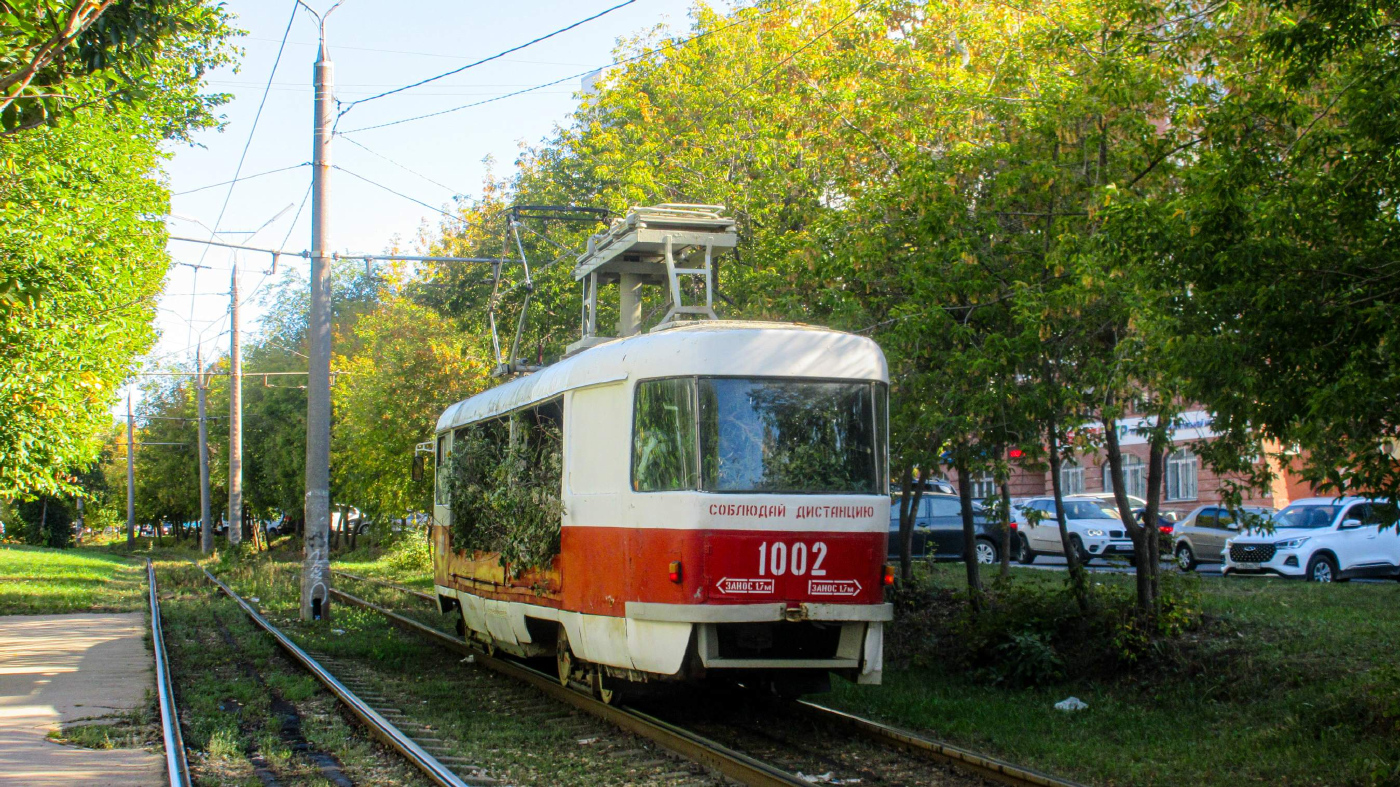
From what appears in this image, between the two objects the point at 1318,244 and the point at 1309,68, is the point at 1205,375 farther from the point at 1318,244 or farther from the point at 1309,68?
the point at 1309,68

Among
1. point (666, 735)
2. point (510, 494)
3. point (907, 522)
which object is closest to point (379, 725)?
point (666, 735)

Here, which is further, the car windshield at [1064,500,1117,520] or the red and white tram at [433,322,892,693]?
the car windshield at [1064,500,1117,520]

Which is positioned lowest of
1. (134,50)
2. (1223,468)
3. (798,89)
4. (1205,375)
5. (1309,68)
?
(1223,468)

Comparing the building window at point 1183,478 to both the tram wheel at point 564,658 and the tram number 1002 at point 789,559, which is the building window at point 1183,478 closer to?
the tram wheel at point 564,658

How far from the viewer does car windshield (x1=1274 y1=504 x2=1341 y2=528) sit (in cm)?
2070

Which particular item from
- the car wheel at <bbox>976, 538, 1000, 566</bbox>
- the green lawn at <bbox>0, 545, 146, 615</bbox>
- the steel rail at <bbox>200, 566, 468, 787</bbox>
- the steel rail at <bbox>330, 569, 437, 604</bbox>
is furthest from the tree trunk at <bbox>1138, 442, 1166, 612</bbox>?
the green lawn at <bbox>0, 545, 146, 615</bbox>

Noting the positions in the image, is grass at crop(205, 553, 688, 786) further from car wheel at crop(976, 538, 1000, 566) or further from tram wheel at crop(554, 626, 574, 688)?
car wheel at crop(976, 538, 1000, 566)

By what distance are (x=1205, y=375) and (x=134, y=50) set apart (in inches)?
318

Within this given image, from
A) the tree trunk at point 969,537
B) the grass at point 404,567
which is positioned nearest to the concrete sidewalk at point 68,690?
the grass at point 404,567

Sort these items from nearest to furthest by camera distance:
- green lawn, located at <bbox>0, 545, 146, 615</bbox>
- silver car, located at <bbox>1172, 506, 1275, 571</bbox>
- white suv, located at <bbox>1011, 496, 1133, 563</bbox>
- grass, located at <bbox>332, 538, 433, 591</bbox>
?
1. green lawn, located at <bbox>0, 545, 146, 615</bbox>
2. silver car, located at <bbox>1172, 506, 1275, 571</bbox>
3. white suv, located at <bbox>1011, 496, 1133, 563</bbox>
4. grass, located at <bbox>332, 538, 433, 591</bbox>

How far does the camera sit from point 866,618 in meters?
8.61

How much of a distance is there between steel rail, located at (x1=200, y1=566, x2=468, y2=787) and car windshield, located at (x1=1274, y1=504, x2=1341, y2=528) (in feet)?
52.3

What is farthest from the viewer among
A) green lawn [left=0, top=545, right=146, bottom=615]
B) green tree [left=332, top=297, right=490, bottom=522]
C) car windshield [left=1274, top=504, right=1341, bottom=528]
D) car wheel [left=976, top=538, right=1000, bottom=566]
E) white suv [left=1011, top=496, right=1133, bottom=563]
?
green tree [left=332, top=297, right=490, bottom=522]

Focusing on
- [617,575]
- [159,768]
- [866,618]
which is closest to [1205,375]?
[866,618]
